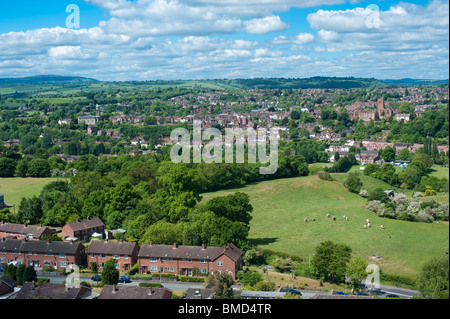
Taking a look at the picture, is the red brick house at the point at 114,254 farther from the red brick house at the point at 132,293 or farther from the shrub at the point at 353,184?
the shrub at the point at 353,184

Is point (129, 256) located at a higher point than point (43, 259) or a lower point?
higher

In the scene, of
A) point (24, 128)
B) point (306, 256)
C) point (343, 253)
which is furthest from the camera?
point (24, 128)

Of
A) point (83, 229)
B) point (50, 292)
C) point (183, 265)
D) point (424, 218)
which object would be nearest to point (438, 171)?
point (424, 218)

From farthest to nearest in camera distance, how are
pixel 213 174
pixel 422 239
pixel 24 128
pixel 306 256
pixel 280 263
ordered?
pixel 24 128 → pixel 213 174 → pixel 422 239 → pixel 306 256 → pixel 280 263

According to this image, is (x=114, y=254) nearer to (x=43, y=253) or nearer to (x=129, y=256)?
(x=129, y=256)

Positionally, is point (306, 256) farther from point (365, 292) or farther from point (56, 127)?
point (56, 127)

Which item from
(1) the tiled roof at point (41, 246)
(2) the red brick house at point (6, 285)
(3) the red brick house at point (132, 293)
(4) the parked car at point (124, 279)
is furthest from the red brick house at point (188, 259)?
(2) the red brick house at point (6, 285)
